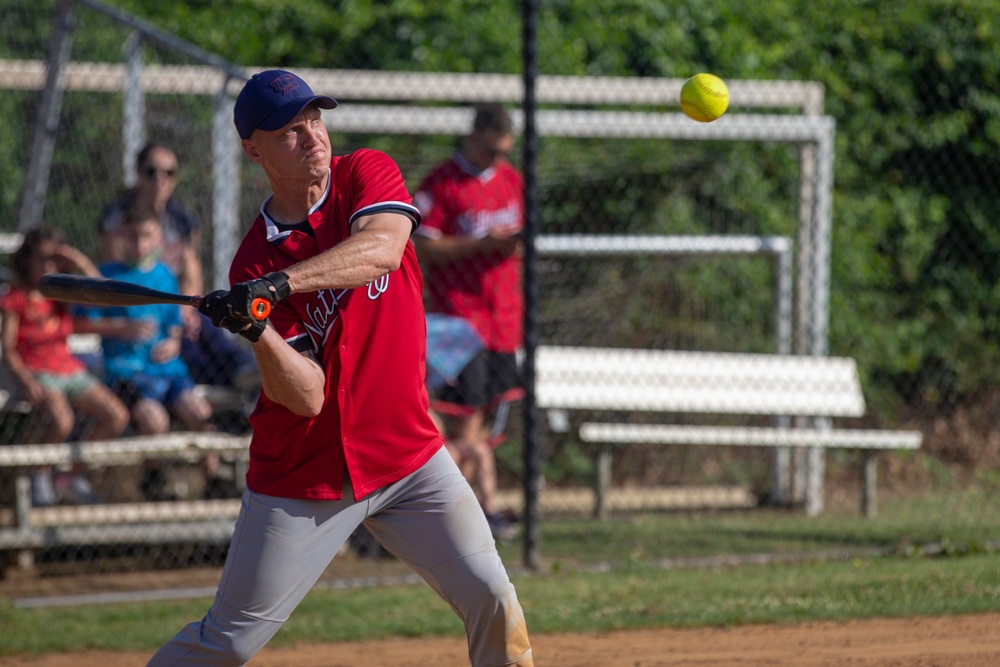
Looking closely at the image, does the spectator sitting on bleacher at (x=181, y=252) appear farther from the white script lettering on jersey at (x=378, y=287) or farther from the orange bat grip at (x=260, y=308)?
the orange bat grip at (x=260, y=308)

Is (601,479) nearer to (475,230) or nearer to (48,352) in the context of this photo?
(475,230)

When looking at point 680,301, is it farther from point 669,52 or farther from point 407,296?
point 407,296

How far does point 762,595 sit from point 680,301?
3.60m

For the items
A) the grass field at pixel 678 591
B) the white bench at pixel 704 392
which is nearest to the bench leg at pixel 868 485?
the white bench at pixel 704 392

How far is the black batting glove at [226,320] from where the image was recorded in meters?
2.73

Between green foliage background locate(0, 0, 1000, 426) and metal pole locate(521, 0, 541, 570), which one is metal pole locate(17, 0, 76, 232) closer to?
green foliage background locate(0, 0, 1000, 426)

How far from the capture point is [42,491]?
6.24m

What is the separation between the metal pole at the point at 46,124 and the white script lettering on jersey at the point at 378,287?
4.50 meters

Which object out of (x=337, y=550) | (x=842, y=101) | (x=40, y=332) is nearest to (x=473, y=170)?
(x=40, y=332)

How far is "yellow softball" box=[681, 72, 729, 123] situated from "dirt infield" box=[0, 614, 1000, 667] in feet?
6.87

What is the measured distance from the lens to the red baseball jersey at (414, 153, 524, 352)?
6340 mm

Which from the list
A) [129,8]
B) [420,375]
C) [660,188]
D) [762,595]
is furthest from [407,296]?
[129,8]

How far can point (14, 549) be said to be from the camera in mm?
6344

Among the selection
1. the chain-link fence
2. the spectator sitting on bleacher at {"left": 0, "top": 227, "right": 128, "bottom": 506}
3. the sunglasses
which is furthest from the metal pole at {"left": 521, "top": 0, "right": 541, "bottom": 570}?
the spectator sitting on bleacher at {"left": 0, "top": 227, "right": 128, "bottom": 506}
